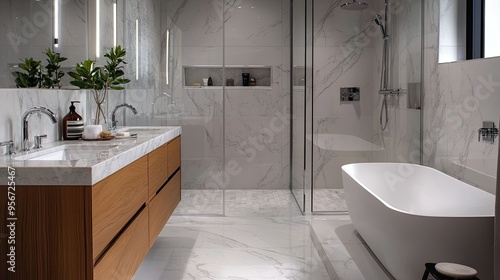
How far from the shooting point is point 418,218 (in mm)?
2533

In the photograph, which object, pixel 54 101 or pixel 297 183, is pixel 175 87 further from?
pixel 54 101

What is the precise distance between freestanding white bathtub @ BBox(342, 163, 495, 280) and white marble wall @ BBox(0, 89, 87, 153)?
6.57 ft

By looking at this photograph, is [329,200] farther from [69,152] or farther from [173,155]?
[69,152]

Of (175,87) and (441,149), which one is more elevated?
(175,87)

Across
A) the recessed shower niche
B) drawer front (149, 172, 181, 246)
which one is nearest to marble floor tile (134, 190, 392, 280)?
drawer front (149, 172, 181, 246)

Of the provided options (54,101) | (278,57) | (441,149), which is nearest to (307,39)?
(278,57)

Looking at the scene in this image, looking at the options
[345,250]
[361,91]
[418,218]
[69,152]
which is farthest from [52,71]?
[361,91]

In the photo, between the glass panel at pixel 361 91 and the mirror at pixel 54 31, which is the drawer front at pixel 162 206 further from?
the glass panel at pixel 361 91

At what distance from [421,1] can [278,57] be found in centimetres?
149

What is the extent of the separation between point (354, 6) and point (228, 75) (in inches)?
54.4

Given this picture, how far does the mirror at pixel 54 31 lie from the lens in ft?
7.44

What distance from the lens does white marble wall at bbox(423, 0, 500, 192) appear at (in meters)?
3.20

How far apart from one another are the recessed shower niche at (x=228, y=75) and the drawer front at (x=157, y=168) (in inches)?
61.6

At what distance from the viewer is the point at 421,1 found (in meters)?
4.29
